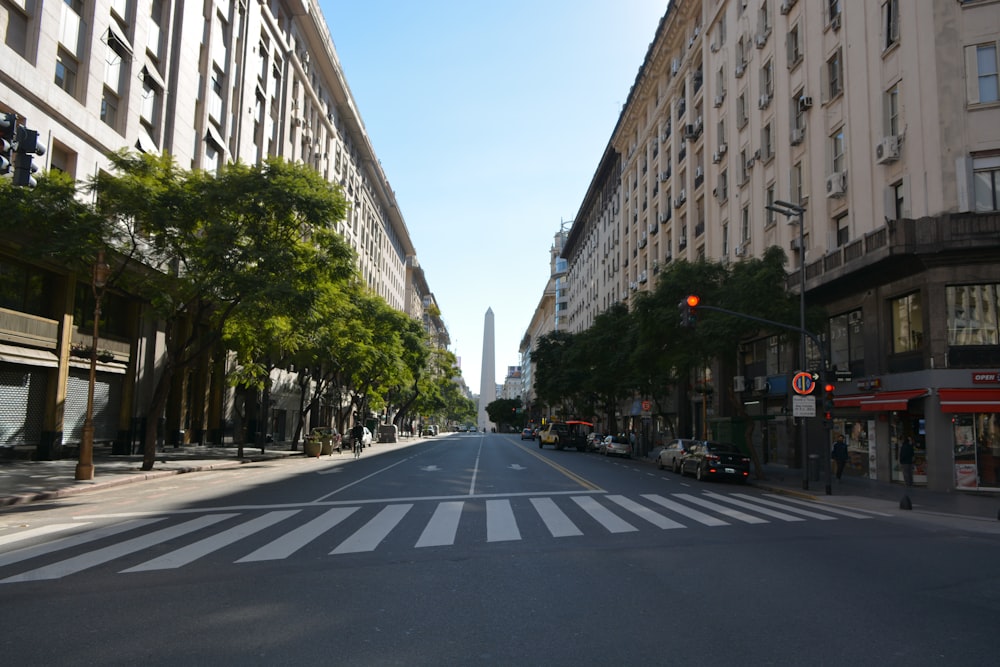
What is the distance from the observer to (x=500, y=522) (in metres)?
12.5

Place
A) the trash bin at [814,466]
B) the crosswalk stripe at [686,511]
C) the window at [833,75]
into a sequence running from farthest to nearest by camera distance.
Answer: the window at [833,75] → the trash bin at [814,466] → the crosswalk stripe at [686,511]

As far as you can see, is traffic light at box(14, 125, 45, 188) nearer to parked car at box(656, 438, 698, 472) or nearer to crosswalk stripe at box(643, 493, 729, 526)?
crosswalk stripe at box(643, 493, 729, 526)

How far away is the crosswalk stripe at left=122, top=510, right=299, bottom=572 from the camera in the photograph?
28.1ft

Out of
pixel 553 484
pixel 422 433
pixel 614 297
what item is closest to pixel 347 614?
pixel 553 484

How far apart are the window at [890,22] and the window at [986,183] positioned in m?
5.26

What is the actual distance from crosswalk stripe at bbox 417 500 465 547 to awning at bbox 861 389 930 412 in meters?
15.4

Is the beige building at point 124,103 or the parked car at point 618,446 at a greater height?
the beige building at point 124,103

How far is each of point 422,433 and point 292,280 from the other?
8457cm

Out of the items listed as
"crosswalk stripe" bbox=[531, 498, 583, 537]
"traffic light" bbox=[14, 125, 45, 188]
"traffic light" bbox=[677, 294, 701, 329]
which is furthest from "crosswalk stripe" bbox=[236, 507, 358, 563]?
"traffic light" bbox=[677, 294, 701, 329]

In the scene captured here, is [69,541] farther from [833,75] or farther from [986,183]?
[833,75]

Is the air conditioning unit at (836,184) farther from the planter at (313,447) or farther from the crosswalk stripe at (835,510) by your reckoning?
the planter at (313,447)

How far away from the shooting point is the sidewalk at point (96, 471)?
53.2ft

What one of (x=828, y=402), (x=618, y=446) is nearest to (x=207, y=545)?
(x=828, y=402)

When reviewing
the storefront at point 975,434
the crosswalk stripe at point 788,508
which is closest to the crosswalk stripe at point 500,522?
the crosswalk stripe at point 788,508
